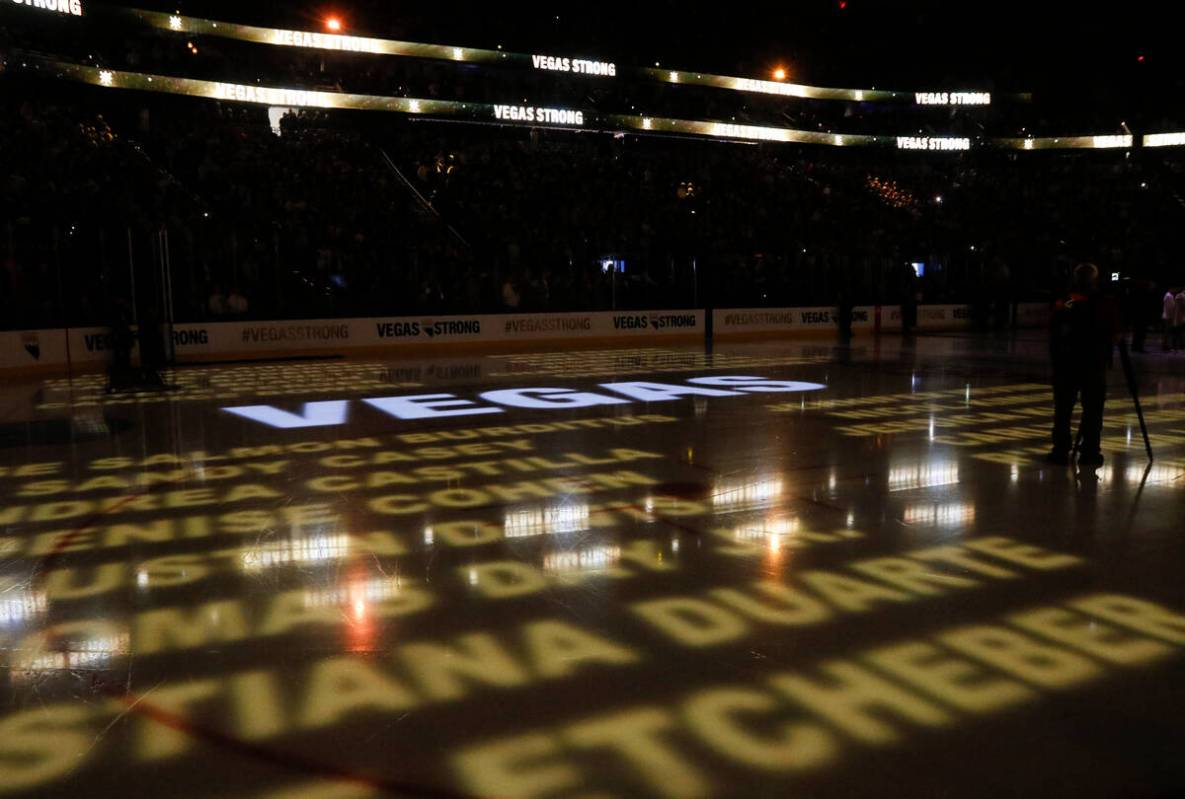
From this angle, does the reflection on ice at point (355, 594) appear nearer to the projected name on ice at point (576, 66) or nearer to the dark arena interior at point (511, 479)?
the dark arena interior at point (511, 479)

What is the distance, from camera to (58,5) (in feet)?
87.5

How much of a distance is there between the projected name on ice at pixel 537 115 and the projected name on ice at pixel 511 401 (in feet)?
81.7

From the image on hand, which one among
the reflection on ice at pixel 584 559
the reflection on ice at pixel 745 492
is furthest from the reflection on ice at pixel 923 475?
A: the reflection on ice at pixel 584 559

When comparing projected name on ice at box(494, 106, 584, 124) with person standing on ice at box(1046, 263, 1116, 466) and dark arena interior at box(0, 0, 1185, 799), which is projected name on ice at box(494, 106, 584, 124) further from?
person standing on ice at box(1046, 263, 1116, 466)

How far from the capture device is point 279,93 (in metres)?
33.0

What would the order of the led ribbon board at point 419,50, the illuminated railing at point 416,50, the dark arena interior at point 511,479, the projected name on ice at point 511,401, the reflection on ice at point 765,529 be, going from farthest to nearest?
the led ribbon board at point 419,50, the illuminated railing at point 416,50, the projected name on ice at point 511,401, the reflection on ice at point 765,529, the dark arena interior at point 511,479

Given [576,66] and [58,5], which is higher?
[576,66]

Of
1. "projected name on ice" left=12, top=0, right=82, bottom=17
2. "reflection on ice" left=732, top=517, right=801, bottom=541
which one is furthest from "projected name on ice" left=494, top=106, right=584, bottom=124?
"reflection on ice" left=732, top=517, right=801, bottom=541

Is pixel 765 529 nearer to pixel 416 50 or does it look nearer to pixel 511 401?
pixel 511 401

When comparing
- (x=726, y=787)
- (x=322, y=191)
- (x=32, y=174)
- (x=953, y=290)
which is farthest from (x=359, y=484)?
(x=953, y=290)

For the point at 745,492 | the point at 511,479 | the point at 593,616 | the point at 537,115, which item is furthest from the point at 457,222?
the point at 593,616

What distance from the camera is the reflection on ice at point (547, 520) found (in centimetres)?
614

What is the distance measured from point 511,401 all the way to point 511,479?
17.2 ft

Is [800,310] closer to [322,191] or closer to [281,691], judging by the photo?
[322,191]
